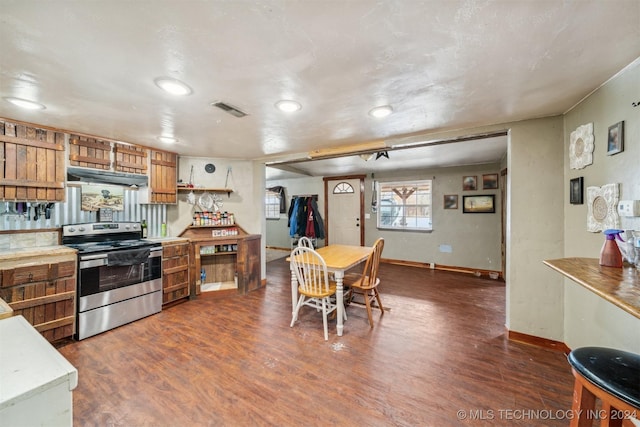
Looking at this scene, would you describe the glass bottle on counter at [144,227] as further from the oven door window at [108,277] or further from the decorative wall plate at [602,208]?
the decorative wall plate at [602,208]

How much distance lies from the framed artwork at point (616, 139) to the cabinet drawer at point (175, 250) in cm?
421

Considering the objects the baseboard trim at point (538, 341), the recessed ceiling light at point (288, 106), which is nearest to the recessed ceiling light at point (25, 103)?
the recessed ceiling light at point (288, 106)

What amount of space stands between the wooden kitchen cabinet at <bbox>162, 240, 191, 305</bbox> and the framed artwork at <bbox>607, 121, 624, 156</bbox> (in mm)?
4204

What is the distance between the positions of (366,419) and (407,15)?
2.15m

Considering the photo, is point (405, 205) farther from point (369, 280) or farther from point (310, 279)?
point (310, 279)

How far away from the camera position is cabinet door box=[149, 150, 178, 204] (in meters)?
3.29

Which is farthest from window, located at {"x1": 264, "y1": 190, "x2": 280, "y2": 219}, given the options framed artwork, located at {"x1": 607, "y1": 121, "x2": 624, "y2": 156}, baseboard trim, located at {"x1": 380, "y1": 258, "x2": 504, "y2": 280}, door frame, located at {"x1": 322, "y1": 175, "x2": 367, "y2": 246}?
framed artwork, located at {"x1": 607, "y1": 121, "x2": 624, "y2": 156}

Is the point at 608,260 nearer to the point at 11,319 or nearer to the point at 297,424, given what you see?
the point at 297,424

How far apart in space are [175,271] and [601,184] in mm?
4277

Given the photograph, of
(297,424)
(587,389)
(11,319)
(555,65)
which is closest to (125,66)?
(11,319)

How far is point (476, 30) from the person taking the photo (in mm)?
1129

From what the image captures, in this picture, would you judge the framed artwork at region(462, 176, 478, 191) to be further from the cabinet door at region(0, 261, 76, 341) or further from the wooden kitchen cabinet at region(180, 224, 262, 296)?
the cabinet door at region(0, 261, 76, 341)

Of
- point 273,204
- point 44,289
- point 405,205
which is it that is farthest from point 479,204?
point 44,289

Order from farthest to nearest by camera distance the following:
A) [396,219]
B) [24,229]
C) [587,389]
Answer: [396,219] → [24,229] → [587,389]
